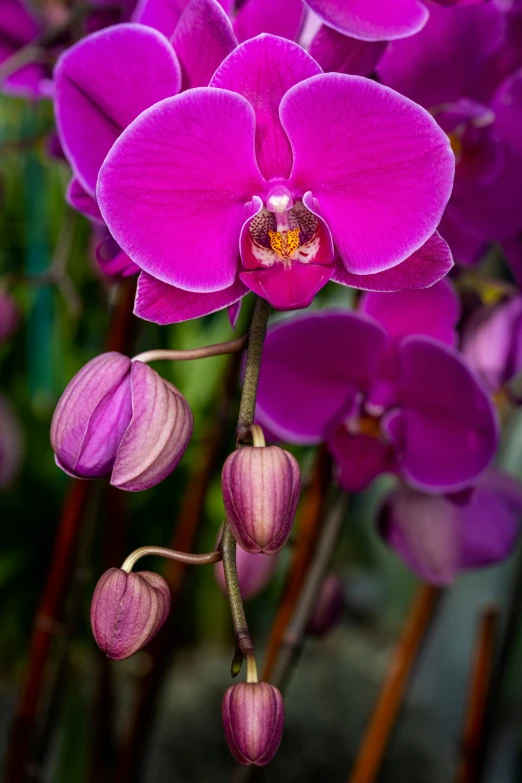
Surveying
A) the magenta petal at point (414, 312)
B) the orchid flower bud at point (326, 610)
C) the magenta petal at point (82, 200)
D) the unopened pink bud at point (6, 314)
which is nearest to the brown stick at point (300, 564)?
the orchid flower bud at point (326, 610)

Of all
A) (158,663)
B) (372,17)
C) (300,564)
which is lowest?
(158,663)

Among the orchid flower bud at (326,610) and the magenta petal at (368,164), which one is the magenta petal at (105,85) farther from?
the orchid flower bud at (326,610)

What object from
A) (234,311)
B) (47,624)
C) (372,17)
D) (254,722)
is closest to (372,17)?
(372,17)

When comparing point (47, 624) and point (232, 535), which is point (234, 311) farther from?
point (47, 624)

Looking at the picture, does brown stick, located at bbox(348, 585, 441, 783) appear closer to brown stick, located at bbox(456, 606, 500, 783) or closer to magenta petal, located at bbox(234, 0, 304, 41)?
brown stick, located at bbox(456, 606, 500, 783)

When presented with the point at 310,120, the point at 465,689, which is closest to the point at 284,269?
the point at 310,120

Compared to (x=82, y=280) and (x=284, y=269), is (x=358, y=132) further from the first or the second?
(x=82, y=280)

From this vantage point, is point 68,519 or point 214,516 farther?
point 214,516
